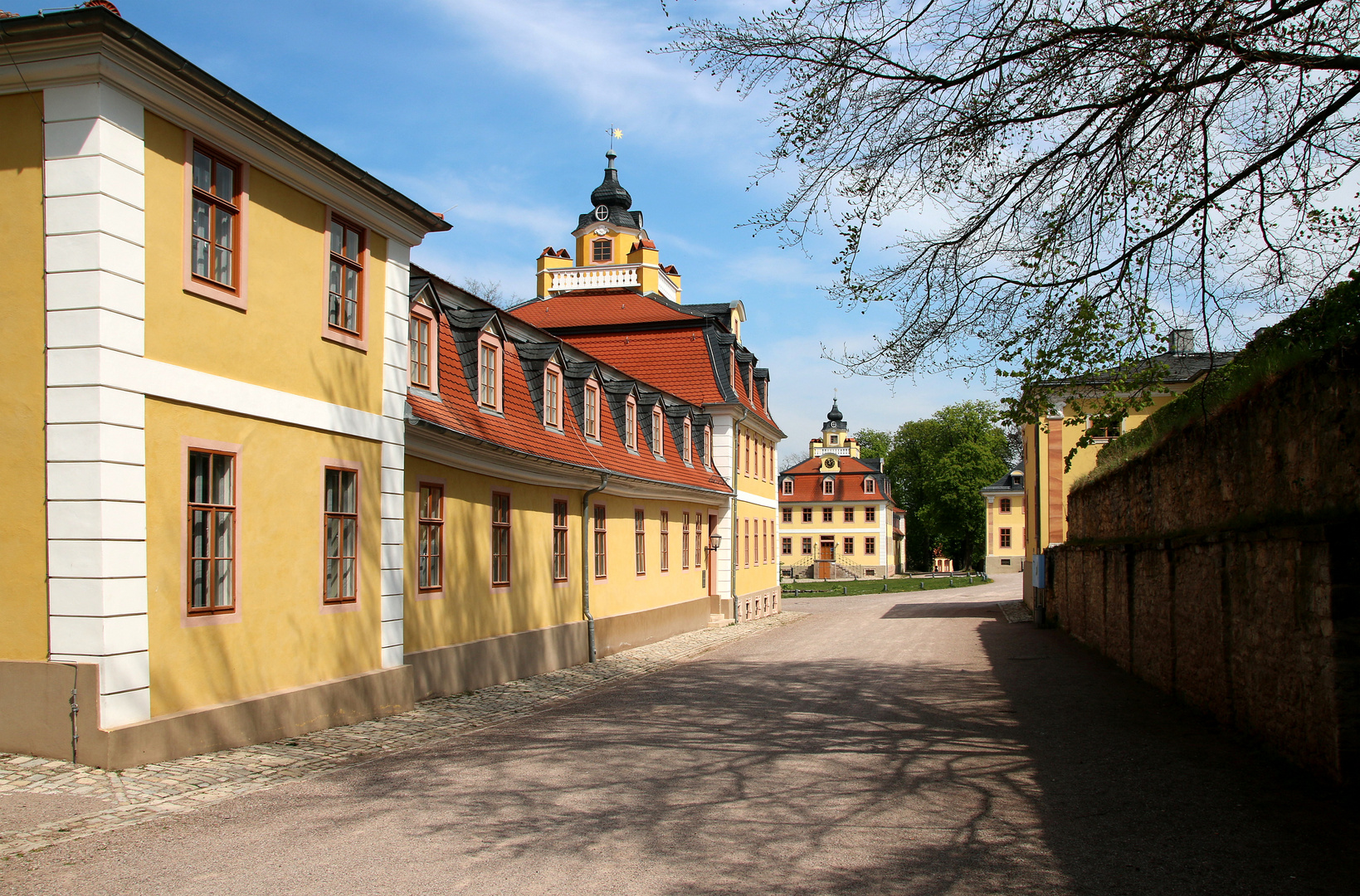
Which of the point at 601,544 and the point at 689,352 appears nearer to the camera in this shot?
the point at 601,544

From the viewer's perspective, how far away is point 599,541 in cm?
1841

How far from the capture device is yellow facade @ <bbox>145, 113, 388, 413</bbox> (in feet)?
26.3

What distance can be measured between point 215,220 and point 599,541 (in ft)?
34.8

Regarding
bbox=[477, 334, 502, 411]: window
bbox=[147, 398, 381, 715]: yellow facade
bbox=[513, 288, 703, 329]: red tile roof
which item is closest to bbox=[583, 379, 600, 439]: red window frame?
bbox=[477, 334, 502, 411]: window

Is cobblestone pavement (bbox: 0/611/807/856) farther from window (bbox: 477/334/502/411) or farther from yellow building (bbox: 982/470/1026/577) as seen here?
yellow building (bbox: 982/470/1026/577)

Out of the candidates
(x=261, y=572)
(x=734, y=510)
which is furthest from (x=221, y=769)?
(x=734, y=510)

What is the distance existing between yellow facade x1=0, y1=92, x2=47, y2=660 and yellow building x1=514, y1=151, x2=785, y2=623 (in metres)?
20.7

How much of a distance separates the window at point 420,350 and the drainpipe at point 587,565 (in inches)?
203

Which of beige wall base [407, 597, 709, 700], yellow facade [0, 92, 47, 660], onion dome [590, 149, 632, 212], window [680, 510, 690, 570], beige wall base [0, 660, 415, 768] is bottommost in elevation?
beige wall base [407, 597, 709, 700]

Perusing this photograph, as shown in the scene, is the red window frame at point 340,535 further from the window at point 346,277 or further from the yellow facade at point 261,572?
the window at point 346,277

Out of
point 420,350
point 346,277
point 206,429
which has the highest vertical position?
point 346,277

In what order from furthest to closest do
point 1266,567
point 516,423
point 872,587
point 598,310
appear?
point 872,587
point 598,310
point 516,423
point 1266,567

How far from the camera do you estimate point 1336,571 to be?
6.38 metres

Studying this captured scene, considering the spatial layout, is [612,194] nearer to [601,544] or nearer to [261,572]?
[601,544]
